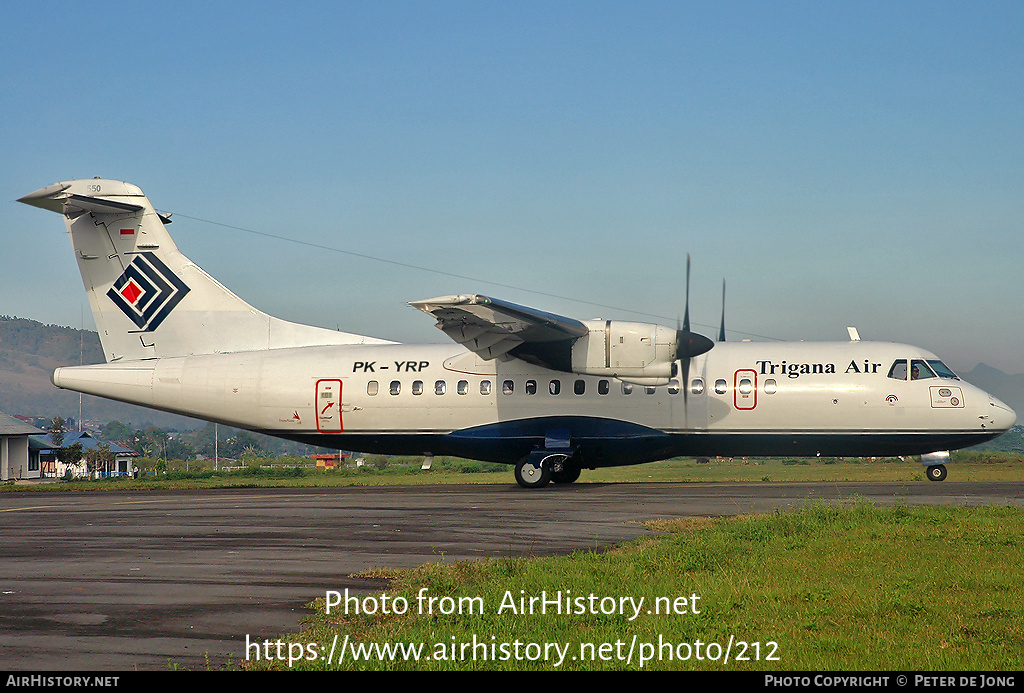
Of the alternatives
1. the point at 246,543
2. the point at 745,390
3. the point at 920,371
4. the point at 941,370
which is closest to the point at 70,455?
the point at 745,390

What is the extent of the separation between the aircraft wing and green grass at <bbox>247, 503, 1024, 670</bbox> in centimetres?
948

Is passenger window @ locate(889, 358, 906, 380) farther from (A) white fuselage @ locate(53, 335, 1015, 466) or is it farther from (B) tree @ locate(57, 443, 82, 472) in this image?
(B) tree @ locate(57, 443, 82, 472)

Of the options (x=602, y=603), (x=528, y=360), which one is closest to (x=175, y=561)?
(x=602, y=603)

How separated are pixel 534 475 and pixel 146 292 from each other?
12.9m

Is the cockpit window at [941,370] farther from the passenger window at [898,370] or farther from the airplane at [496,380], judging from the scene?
the passenger window at [898,370]

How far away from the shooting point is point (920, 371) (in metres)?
22.8

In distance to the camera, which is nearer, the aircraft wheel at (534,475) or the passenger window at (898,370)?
the passenger window at (898,370)

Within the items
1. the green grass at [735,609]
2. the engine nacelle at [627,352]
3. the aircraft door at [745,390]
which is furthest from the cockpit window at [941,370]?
the green grass at [735,609]

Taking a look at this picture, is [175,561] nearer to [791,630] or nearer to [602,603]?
[602,603]

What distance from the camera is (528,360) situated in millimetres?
23891

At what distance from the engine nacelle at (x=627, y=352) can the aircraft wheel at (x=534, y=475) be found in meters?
2.87

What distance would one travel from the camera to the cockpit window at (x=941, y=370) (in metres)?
22.9

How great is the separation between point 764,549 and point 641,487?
11.7 meters

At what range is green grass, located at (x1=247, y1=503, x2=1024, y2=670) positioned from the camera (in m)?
6.34
